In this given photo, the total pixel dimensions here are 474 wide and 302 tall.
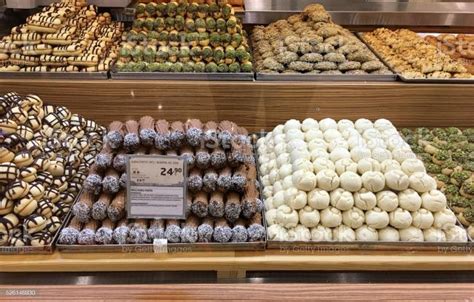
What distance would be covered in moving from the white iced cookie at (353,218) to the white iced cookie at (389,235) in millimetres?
77

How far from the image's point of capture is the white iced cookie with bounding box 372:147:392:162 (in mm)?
1700

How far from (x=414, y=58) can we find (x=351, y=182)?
1256 mm

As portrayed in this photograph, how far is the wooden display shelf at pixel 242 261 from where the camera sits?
150 centimetres

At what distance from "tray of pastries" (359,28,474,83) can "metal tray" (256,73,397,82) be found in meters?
0.09

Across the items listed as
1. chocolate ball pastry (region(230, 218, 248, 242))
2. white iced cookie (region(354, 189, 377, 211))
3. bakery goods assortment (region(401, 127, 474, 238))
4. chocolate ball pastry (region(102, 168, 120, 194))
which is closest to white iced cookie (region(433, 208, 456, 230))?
bakery goods assortment (region(401, 127, 474, 238))

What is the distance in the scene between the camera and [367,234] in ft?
5.14

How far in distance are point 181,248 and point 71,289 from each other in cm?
36

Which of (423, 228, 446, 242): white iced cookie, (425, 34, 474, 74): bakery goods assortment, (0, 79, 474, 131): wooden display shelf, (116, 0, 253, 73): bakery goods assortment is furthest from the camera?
(425, 34, 474, 74): bakery goods assortment

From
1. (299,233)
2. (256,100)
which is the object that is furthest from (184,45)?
(299,233)

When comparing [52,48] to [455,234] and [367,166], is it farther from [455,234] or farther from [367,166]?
[455,234]

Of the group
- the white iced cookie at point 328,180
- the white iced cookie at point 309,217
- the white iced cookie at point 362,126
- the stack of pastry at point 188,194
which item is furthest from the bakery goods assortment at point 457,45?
the stack of pastry at point 188,194

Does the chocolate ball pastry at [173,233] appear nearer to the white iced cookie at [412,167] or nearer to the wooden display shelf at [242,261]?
the wooden display shelf at [242,261]

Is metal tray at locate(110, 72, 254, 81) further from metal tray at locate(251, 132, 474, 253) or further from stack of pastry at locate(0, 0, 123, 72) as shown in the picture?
metal tray at locate(251, 132, 474, 253)

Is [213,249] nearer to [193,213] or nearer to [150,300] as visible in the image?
Result: [193,213]
